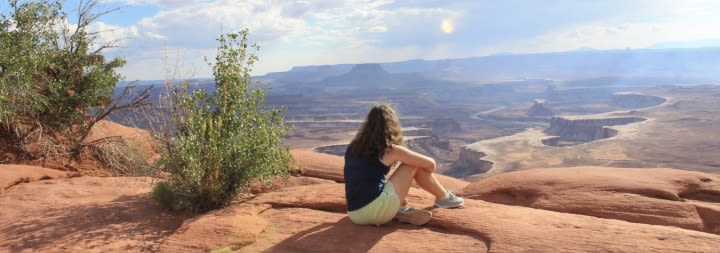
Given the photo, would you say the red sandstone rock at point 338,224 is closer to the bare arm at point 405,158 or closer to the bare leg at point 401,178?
the bare leg at point 401,178

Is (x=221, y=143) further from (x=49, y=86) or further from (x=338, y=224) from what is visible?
(x=49, y=86)

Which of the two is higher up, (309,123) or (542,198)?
(542,198)

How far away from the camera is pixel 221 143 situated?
6758mm

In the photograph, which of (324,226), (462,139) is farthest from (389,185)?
(462,139)

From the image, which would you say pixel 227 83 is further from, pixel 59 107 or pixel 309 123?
pixel 309 123

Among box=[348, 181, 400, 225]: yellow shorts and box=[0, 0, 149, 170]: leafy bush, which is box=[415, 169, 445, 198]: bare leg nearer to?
box=[348, 181, 400, 225]: yellow shorts

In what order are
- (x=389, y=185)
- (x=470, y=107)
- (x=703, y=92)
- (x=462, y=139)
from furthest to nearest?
(x=470, y=107)
(x=703, y=92)
(x=462, y=139)
(x=389, y=185)

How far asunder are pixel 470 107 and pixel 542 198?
176 meters

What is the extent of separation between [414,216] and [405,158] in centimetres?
79

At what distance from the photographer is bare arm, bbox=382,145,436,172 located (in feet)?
17.7

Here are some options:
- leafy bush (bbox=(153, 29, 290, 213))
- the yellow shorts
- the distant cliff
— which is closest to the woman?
the yellow shorts

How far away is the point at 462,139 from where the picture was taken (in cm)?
11306

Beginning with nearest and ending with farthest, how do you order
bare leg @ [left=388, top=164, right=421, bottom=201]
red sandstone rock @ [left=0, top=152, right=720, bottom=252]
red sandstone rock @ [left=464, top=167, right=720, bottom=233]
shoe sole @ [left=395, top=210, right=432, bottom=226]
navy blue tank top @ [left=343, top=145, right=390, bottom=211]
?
red sandstone rock @ [left=0, top=152, right=720, bottom=252]
navy blue tank top @ [left=343, top=145, right=390, bottom=211]
bare leg @ [left=388, top=164, right=421, bottom=201]
shoe sole @ [left=395, top=210, right=432, bottom=226]
red sandstone rock @ [left=464, top=167, right=720, bottom=233]

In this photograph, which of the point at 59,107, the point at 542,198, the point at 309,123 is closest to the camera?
the point at 542,198
